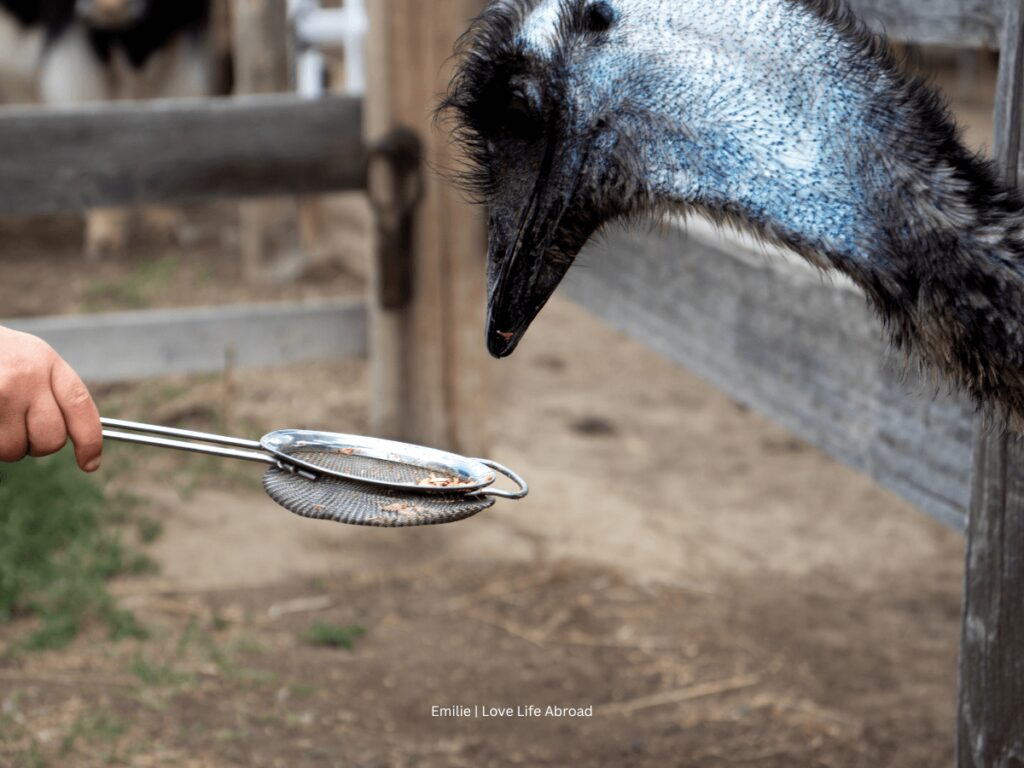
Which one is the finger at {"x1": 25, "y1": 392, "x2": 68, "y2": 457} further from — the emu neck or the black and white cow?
the black and white cow

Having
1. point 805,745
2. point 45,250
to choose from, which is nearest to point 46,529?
point 805,745

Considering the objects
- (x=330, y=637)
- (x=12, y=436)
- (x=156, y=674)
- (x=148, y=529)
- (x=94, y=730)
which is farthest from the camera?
(x=148, y=529)

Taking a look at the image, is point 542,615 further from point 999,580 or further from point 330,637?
point 999,580

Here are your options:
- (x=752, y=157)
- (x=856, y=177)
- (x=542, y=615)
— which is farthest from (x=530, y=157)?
(x=542, y=615)

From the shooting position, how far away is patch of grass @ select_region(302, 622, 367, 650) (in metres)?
3.59

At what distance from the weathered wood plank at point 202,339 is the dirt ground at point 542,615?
29cm

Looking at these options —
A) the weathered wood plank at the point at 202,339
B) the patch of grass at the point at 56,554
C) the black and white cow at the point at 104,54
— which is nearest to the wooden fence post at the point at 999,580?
the patch of grass at the point at 56,554

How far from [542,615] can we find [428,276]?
4.16 ft

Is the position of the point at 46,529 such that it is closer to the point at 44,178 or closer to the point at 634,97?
the point at 44,178

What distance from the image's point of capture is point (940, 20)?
242 centimetres

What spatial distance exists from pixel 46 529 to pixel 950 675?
2576 millimetres

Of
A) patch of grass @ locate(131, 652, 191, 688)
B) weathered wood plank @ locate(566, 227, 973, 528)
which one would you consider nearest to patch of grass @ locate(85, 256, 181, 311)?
patch of grass @ locate(131, 652, 191, 688)

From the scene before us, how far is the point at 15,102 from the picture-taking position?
838 centimetres

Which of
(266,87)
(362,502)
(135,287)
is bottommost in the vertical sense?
(135,287)
